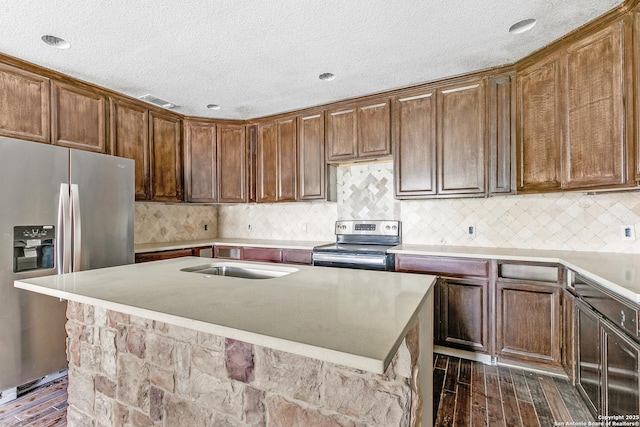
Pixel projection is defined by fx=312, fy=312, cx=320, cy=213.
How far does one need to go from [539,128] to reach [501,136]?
0.30 metres

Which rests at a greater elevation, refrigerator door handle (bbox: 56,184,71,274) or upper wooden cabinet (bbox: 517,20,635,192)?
upper wooden cabinet (bbox: 517,20,635,192)

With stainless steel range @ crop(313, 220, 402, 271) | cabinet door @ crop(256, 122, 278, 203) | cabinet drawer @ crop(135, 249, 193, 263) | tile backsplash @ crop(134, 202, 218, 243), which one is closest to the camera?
stainless steel range @ crop(313, 220, 402, 271)

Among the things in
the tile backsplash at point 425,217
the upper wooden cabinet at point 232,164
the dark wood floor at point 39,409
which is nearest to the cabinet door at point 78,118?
the tile backsplash at point 425,217

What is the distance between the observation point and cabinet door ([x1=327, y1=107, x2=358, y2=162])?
338cm

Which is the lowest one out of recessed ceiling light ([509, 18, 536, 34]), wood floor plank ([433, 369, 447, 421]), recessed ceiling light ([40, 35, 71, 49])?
wood floor plank ([433, 369, 447, 421])

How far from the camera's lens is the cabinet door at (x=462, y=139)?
2789 mm

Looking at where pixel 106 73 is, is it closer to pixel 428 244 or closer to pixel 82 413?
pixel 82 413

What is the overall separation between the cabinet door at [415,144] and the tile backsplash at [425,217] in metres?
0.33

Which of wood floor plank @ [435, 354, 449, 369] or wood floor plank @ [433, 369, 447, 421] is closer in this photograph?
wood floor plank @ [433, 369, 447, 421]

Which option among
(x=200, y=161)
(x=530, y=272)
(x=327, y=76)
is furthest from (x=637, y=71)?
(x=200, y=161)

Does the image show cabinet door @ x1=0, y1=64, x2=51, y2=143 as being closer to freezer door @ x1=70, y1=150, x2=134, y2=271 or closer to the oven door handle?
freezer door @ x1=70, y1=150, x2=134, y2=271

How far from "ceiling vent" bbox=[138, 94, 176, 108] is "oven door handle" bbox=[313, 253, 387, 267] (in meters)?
2.29

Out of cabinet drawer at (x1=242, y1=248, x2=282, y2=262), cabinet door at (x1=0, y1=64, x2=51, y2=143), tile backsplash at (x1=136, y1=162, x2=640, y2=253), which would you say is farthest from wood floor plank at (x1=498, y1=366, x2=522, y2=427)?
cabinet door at (x1=0, y1=64, x2=51, y2=143)

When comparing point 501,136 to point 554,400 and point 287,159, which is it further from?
point 287,159
